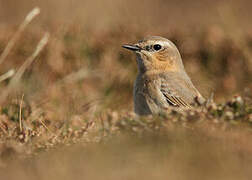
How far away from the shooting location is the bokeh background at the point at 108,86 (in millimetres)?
3330

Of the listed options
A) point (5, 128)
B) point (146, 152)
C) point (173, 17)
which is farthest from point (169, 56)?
point (173, 17)

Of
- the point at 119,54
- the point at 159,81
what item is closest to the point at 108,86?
the point at 119,54

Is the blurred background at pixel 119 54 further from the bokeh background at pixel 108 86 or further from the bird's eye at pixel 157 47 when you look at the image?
the bird's eye at pixel 157 47

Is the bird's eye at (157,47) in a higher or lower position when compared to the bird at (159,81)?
higher

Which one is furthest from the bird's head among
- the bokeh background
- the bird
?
the bokeh background

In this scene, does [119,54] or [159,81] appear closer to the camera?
[159,81]

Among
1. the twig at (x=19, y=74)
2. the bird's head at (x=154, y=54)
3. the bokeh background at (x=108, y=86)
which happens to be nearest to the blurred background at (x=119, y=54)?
the bokeh background at (x=108, y=86)

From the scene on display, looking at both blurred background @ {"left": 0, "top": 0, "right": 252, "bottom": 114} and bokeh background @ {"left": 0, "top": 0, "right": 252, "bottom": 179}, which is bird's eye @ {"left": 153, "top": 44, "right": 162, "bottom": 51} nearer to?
bokeh background @ {"left": 0, "top": 0, "right": 252, "bottom": 179}

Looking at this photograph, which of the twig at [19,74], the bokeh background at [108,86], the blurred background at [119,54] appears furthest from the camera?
the blurred background at [119,54]

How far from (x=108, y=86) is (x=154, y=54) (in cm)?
184

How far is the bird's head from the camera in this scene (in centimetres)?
643

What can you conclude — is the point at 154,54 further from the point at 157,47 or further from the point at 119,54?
the point at 119,54

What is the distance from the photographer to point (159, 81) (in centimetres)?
616

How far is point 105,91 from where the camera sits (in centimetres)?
800
